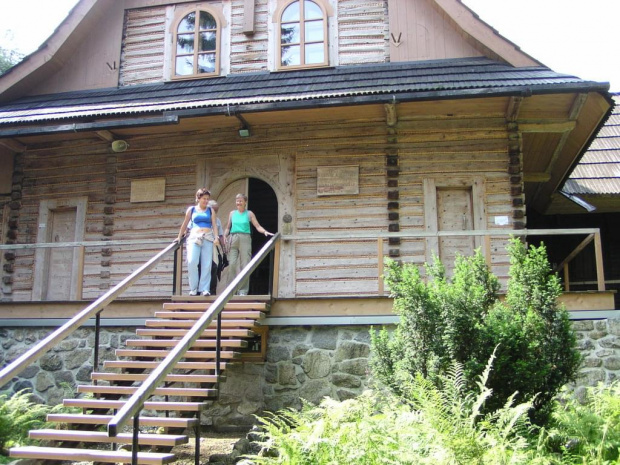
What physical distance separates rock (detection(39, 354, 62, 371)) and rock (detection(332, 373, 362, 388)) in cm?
393

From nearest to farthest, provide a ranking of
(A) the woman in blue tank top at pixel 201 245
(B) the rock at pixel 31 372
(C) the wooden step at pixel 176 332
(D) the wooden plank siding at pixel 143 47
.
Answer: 1. (C) the wooden step at pixel 176 332
2. (A) the woman in blue tank top at pixel 201 245
3. (B) the rock at pixel 31 372
4. (D) the wooden plank siding at pixel 143 47

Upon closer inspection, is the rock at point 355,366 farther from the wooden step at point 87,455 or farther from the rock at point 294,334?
the wooden step at point 87,455

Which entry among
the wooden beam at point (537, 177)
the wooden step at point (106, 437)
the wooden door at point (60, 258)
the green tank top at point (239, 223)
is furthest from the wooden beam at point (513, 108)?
the wooden door at point (60, 258)

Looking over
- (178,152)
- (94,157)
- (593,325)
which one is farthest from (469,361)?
(94,157)

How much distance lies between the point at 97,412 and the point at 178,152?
580 cm

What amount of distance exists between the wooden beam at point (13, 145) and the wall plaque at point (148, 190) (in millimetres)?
2332

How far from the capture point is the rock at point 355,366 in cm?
859

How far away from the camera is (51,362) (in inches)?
377

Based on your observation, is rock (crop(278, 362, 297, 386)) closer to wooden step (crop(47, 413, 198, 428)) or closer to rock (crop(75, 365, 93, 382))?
wooden step (crop(47, 413, 198, 428))

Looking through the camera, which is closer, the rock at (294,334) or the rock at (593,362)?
the rock at (593,362)

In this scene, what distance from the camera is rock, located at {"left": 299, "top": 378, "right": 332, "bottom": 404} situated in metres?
8.60

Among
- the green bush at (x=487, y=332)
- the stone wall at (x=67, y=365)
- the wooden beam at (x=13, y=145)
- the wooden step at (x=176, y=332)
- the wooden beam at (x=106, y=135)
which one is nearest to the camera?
the green bush at (x=487, y=332)

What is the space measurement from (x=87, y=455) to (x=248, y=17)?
29.3ft

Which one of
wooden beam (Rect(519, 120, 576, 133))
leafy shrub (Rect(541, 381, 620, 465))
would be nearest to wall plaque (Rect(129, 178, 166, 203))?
wooden beam (Rect(519, 120, 576, 133))
